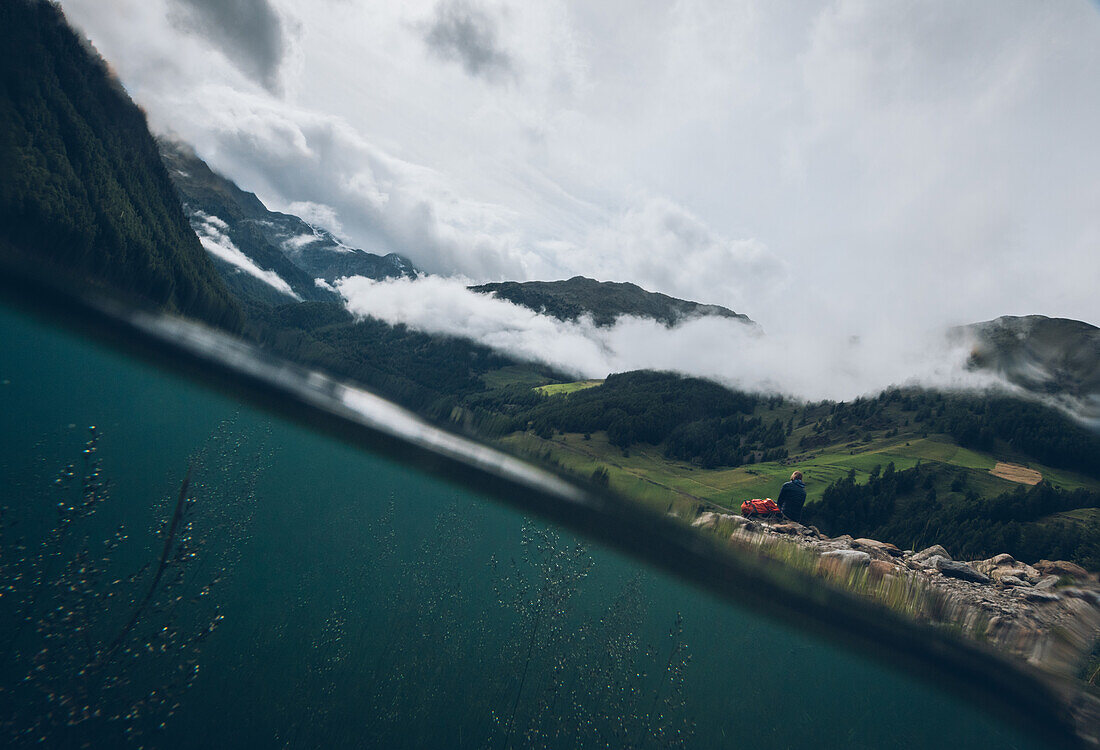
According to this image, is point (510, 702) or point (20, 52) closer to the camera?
point (510, 702)

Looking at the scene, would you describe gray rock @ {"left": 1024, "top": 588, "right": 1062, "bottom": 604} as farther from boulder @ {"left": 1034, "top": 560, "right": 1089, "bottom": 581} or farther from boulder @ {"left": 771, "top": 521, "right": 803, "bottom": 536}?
boulder @ {"left": 1034, "top": 560, "right": 1089, "bottom": 581}

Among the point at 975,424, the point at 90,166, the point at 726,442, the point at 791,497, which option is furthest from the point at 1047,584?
the point at 90,166

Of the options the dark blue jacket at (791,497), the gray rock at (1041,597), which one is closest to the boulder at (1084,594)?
the gray rock at (1041,597)

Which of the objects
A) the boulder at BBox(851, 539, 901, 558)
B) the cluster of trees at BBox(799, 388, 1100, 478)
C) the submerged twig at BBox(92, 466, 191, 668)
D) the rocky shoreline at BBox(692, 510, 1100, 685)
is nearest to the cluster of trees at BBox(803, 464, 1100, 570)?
the cluster of trees at BBox(799, 388, 1100, 478)

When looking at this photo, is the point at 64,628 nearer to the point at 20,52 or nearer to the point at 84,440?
the point at 84,440

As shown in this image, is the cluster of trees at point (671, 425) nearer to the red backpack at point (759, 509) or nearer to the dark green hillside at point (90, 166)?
the red backpack at point (759, 509)

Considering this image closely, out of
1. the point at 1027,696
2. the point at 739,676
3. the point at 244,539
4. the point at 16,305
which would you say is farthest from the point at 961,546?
the point at 16,305

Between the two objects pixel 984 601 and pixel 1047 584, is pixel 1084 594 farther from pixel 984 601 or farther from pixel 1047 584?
pixel 984 601
